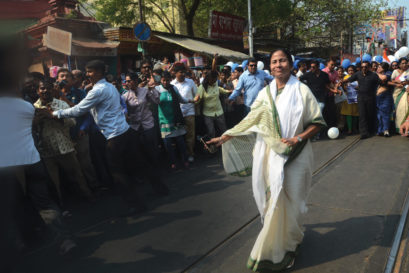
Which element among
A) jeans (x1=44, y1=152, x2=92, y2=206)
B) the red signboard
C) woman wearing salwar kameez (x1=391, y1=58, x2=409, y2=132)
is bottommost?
jeans (x1=44, y1=152, x2=92, y2=206)

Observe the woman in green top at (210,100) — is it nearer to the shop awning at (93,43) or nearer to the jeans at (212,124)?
the jeans at (212,124)

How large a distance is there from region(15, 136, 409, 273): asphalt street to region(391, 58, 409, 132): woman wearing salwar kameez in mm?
2883

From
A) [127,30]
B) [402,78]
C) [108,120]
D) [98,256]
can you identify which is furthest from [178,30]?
[98,256]

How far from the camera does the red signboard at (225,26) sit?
18167 mm

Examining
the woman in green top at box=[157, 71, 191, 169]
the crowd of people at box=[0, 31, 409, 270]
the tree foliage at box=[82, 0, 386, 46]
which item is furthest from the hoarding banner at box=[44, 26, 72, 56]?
A: the tree foliage at box=[82, 0, 386, 46]

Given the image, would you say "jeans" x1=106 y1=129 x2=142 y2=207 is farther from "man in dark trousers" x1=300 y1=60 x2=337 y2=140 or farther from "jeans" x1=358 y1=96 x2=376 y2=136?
"jeans" x1=358 y1=96 x2=376 y2=136

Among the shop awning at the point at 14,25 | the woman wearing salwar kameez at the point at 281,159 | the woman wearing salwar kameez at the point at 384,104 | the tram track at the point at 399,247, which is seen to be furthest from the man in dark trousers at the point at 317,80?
the shop awning at the point at 14,25

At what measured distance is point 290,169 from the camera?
2922 mm

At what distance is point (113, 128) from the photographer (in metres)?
4.30

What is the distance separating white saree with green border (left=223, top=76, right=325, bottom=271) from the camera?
284cm

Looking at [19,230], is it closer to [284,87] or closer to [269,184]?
[269,184]

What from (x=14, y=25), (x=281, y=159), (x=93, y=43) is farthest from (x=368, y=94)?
(x=93, y=43)

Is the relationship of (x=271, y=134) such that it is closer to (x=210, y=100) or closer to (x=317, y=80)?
(x=210, y=100)

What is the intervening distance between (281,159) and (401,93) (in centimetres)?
690
